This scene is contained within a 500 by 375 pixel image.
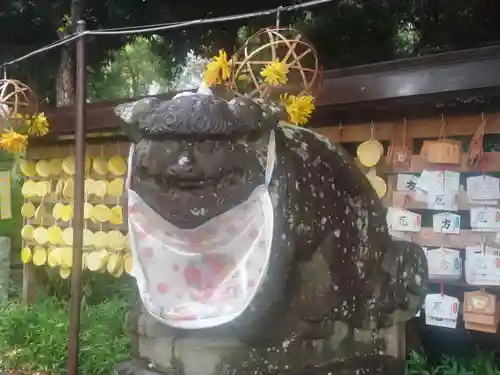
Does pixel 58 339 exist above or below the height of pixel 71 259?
below

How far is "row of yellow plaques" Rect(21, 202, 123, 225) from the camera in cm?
590

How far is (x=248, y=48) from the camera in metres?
3.00

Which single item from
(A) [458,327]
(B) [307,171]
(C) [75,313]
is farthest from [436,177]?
(C) [75,313]

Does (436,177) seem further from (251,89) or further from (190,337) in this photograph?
(190,337)

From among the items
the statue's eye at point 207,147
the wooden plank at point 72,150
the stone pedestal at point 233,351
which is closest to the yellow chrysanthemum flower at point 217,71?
the statue's eye at point 207,147

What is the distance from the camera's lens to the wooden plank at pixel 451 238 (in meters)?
4.07

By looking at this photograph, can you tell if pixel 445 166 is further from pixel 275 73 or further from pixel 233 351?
pixel 233 351

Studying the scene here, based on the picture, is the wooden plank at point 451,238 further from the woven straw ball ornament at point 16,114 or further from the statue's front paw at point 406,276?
the woven straw ball ornament at point 16,114

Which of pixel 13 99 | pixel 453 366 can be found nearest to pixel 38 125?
pixel 13 99

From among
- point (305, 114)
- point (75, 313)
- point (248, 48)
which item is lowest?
point (75, 313)

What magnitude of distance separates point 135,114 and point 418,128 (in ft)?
8.65

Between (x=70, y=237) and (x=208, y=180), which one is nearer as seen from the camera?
(x=208, y=180)

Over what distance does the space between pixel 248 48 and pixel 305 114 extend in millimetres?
526

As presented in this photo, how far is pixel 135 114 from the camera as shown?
6.85 ft
